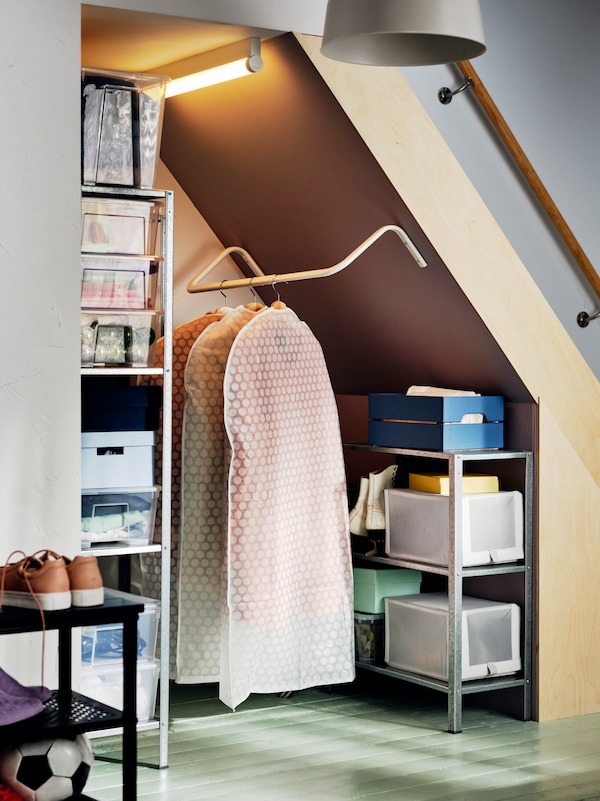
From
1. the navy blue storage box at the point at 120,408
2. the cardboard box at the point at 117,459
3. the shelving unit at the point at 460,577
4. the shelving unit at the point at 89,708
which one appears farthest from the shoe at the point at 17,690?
the shelving unit at the point at 460,577

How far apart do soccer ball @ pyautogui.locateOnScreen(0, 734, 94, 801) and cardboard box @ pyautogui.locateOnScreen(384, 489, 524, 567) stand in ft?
5.30

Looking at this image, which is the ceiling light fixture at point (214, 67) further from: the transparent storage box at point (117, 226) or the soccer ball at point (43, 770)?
the soccer ball at point (43, 770)

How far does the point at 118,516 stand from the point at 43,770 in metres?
1.01

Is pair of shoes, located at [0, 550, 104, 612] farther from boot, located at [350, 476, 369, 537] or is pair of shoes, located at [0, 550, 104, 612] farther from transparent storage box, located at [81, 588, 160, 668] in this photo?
boot, located at [350, 476, 369, 537]

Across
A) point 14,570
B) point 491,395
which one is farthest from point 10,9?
point 491,395

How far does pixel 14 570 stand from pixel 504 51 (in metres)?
2.55

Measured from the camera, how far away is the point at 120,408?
3.43 m

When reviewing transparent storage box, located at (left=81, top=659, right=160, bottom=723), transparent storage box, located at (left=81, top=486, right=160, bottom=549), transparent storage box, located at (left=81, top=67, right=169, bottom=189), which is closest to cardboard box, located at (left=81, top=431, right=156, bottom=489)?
transparent storage box, located at (left=81, top=486, right=160, bottom=549)

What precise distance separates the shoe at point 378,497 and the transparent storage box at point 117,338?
1.10 m

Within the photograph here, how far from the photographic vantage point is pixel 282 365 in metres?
3.70

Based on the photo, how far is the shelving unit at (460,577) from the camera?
12.1ft

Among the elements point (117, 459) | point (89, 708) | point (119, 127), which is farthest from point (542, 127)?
point (89, 708)

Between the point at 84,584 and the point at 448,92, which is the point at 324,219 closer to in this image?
the point at 448,92

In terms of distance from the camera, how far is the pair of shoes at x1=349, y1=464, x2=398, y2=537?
407 centimetres
